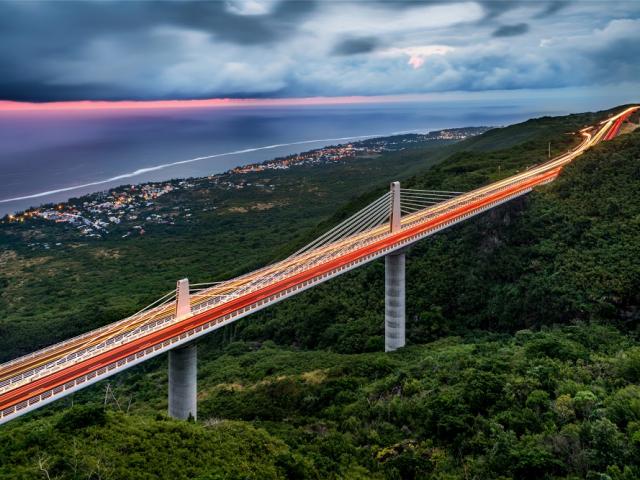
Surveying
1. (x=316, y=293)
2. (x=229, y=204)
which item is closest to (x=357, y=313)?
(x=316, y=293)

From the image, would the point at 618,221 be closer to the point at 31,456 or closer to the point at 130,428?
the point at 130,428

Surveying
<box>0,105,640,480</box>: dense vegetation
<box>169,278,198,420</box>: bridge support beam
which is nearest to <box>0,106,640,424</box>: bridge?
<box>169,278,198,420</box>: bridge support beam

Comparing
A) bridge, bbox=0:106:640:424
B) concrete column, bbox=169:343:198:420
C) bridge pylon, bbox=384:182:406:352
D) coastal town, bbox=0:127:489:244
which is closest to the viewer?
bridge, bbox=0:106:640:424

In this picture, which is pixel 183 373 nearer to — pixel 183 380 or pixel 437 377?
pixel 183 380

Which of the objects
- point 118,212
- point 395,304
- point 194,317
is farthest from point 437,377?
point 118,212

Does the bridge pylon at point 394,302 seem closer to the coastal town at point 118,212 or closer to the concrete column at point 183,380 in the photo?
the concrete column at point 183,380

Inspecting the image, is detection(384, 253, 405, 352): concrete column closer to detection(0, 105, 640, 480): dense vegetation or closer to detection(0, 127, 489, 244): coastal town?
detection(0, 105, 640, 480): dense vegetation
